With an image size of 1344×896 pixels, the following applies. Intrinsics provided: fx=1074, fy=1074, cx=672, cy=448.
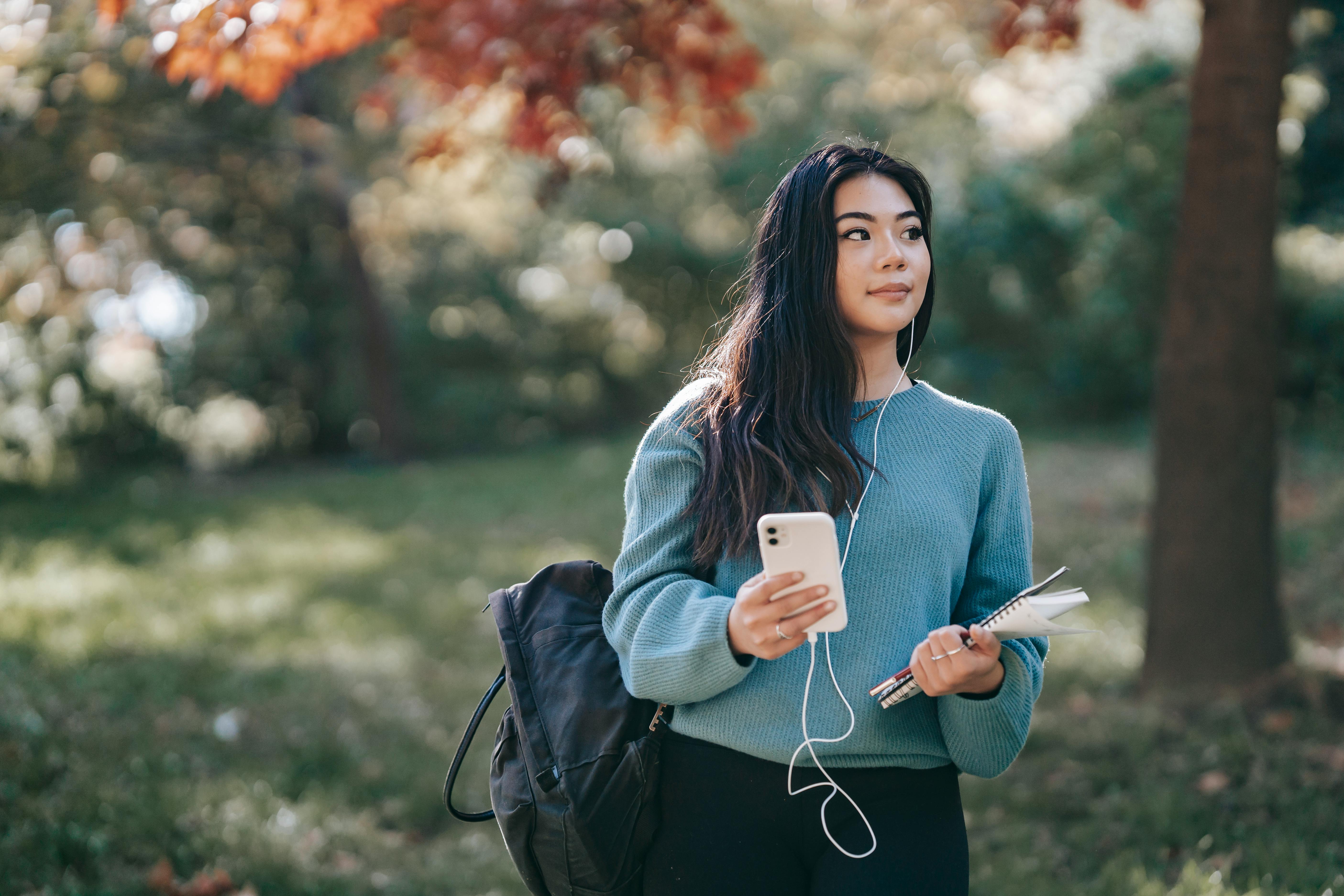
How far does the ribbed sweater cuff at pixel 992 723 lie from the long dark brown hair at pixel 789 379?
1.33 feet

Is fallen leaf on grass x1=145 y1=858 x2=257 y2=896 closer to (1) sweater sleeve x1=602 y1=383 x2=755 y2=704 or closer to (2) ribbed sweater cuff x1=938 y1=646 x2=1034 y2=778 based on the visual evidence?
(1) sweater sleeve x1=602 y1=383 x2=755 y2=704

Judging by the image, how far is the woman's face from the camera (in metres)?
2.05

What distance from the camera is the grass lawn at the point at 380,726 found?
363cm

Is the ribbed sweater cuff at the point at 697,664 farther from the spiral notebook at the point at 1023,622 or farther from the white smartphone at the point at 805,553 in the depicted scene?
the spiral notebook at the point at 1023,622

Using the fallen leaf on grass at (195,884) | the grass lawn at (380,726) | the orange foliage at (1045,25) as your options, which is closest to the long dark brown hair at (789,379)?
the grass lawn at (380,726)

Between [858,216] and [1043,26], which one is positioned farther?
[1043,26]

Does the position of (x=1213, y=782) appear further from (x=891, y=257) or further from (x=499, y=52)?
(x=499, y=52)

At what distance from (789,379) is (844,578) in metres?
0.39

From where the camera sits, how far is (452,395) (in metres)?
16.2

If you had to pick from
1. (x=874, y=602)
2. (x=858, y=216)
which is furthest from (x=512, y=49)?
(x=874, y=602)

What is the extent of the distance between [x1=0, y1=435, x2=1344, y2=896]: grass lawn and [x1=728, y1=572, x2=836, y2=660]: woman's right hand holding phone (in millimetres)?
2184

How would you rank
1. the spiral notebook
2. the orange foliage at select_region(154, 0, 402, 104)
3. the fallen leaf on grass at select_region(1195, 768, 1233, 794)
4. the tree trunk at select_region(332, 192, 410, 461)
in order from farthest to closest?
1. the tree trunk at select_region(332, 192, 410, 461)
2. the fallen leaf on grass at select_region(1195, 768, 1233, 794)
3. the orange foliage at select_region(154, 0, 402, 104)
4. the spiral notebook

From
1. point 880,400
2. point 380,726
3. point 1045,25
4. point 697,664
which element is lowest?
point 380,726

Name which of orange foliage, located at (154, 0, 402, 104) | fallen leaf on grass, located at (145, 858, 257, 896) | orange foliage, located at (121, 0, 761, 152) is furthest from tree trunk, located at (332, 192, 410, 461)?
fallen leaf on grass, located at (145, 858, 257, 896)
